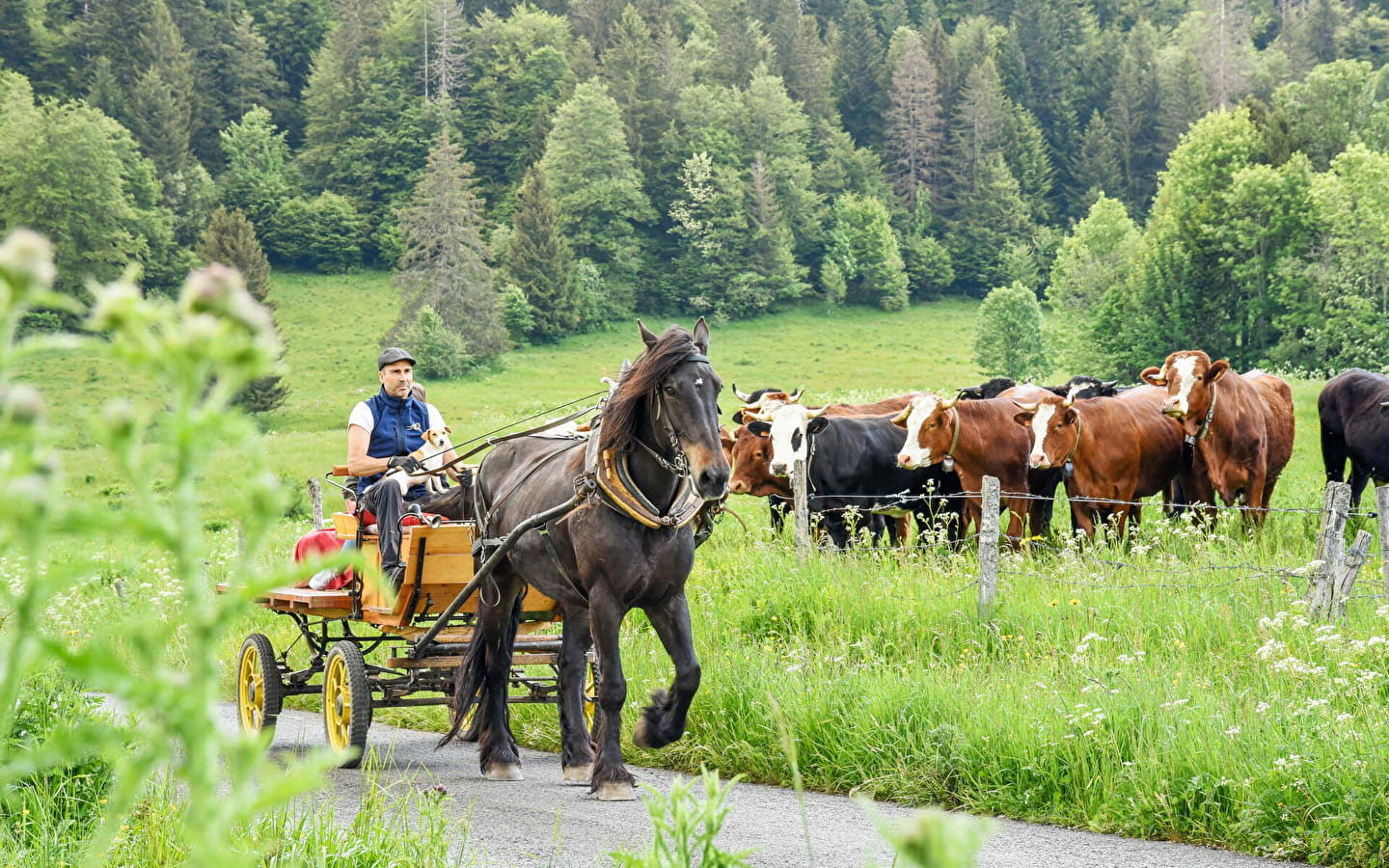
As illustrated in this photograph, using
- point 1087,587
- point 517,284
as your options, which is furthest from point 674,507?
point 517,284

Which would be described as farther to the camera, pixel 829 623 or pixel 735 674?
pixel 829 623

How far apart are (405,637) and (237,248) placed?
6898 cm

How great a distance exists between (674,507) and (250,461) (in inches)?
267

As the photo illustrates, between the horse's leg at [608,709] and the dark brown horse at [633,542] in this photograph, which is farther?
the horse's leg at [608,709]

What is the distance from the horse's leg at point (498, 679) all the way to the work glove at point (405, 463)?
44.0 inches

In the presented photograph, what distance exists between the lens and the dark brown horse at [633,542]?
24.4ft

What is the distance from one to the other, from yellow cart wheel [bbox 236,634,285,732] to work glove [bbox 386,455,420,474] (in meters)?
1.50

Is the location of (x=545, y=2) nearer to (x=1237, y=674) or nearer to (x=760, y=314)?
(x=760, y=314)

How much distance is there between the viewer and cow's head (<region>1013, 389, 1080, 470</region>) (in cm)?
1476

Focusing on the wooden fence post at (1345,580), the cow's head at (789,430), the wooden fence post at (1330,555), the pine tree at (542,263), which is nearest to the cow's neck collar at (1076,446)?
the cow's head at (789,430)

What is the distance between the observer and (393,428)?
1016 centimetres

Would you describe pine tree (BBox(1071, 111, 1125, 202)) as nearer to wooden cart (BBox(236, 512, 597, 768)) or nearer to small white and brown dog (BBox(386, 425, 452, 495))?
small white and brown dog (BBox(386, 425, 452, 495))

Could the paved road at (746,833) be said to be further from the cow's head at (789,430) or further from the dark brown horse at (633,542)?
the cow's head at (789,430)

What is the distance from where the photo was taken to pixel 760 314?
9262 cm
